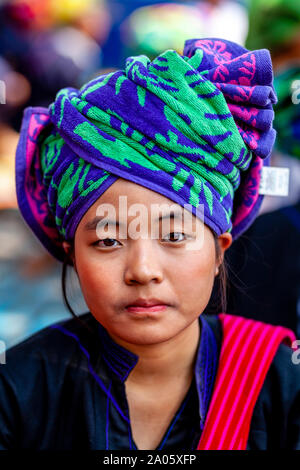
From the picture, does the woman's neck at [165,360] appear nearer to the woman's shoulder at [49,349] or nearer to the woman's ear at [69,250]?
the woman's shoulder at [49,349]

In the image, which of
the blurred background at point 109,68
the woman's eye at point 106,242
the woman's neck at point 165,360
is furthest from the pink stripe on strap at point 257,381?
the woman's eye at point 106,242

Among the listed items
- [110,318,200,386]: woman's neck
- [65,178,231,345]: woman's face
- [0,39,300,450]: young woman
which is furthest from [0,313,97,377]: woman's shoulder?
[65,178,231,345]: woman's face

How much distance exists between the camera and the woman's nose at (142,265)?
121 centimetres

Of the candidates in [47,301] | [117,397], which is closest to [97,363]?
[117,397]

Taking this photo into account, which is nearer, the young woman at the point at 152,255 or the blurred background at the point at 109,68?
the young woman at the point at 152,255

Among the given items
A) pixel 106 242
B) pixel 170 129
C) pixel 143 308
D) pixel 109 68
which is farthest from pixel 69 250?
pixel 109 68

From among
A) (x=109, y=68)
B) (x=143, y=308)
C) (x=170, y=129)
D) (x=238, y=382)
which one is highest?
(x=109, y=68)

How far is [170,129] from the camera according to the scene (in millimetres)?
1231

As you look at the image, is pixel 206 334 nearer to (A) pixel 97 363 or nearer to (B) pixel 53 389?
(A) pixel 97 363

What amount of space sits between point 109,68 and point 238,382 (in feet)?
15.5

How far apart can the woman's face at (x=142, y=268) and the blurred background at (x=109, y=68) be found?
43 cm

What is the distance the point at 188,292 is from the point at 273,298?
2.17 feet

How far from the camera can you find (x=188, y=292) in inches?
51.1

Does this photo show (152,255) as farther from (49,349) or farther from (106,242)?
(49,349)
